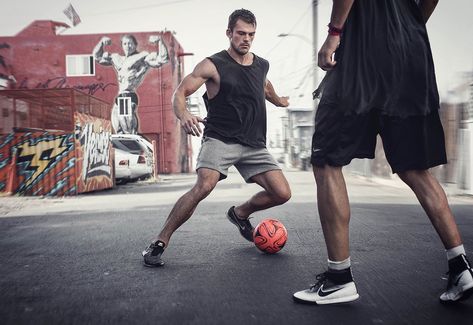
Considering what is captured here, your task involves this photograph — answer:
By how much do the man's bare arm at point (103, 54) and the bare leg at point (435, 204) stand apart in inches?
1521

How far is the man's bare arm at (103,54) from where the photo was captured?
3953cm

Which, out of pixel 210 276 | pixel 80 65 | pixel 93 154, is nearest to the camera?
pixel 210 276

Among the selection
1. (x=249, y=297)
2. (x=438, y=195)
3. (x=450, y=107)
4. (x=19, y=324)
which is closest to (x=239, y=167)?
(x=249, y=297)

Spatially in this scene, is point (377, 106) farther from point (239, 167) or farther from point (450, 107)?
point (450, 107)

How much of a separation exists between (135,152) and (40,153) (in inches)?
198

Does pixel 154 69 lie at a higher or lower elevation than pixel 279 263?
higher

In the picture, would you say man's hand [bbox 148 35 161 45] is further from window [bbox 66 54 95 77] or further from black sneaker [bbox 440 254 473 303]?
black sneaker [bbox 440 254 473 303]

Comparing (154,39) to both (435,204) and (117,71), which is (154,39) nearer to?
(117,71)

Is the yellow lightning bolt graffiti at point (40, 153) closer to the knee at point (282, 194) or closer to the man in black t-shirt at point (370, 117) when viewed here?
the knee at point (282, 194)

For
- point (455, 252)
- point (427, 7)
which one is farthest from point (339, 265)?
point (427, 7)

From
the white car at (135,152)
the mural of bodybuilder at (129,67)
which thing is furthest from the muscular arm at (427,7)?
the mural of bodybuilder at (129,67)

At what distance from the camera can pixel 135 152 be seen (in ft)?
61.9

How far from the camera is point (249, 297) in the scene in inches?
121

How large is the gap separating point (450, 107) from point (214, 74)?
961 cm
